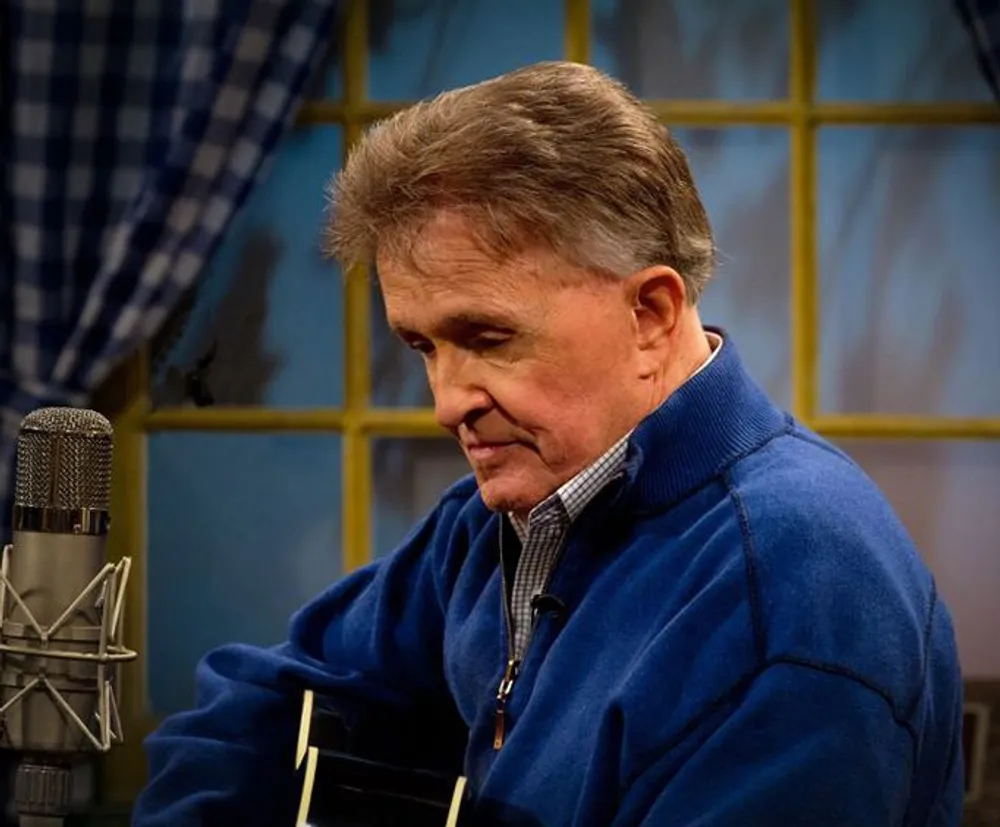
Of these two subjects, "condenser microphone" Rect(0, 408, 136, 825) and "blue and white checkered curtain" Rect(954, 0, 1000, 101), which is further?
"blue and white checkered curtain" Rect(954, 0, 1000, 101)

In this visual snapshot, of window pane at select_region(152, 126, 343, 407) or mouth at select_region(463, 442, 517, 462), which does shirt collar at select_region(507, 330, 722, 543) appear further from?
window pane at select_region(152, 126, 343, 407)

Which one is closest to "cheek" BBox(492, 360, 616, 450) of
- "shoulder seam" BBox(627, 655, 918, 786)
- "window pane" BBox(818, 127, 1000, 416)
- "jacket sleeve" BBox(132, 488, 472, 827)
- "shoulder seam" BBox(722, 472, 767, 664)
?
"shoulder seam" BBox(722, 472, 767, 664)

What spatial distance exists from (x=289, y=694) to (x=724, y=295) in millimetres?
1263

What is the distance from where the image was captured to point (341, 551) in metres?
2.81

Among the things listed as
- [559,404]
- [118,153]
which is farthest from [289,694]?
[118,153]

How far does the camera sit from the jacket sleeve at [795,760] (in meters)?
1.20

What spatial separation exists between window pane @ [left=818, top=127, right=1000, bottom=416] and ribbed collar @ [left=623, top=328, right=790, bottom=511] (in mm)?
1410

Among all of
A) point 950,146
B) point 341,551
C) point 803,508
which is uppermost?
point 950,146

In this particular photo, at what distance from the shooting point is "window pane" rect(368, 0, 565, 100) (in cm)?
276

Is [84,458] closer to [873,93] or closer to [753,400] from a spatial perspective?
[753,400]

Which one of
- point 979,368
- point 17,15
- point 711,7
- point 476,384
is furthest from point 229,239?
point 476,384

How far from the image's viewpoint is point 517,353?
137 centimetres

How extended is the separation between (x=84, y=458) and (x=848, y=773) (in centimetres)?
59

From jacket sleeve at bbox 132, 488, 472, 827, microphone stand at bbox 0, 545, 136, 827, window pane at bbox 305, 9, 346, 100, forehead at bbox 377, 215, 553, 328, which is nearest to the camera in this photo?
microphone stand at bbox 0, 545, 136, 827
